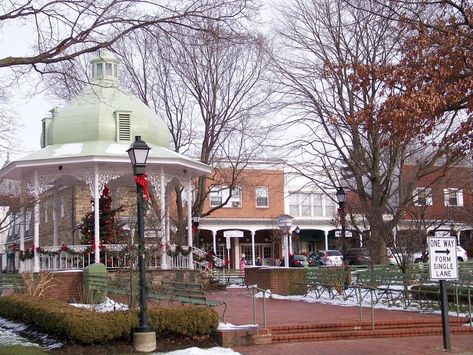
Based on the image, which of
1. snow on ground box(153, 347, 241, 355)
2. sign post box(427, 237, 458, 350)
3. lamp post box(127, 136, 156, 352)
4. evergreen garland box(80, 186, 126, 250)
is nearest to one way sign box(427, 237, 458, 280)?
sign post box(427, 237, 458, 350)

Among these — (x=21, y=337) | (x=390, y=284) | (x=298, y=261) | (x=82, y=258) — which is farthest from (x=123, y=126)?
(x=298, y=261)

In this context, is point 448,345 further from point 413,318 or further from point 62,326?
point 62,326

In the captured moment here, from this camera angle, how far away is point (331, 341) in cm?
1370

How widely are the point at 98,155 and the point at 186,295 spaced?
8.97m

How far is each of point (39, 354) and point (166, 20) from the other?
248 inches

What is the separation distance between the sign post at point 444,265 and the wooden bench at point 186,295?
437cm

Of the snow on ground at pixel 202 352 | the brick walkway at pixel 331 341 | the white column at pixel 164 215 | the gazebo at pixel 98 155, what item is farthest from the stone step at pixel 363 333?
the white column at pixel 164 215

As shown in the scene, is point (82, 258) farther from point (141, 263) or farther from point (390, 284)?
point (141, 263)

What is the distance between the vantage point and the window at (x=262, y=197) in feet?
166

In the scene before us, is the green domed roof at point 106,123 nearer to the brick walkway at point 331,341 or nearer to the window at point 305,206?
the brick walkway at point 331,341

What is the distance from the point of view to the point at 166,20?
12.1 metres

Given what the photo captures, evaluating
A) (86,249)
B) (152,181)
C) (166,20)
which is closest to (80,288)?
(86,249)

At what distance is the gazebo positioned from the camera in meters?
23.1

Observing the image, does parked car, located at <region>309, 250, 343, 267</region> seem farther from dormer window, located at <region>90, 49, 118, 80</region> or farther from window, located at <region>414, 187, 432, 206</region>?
dormer window, located at <region>90, 49, 118, 80</region>
